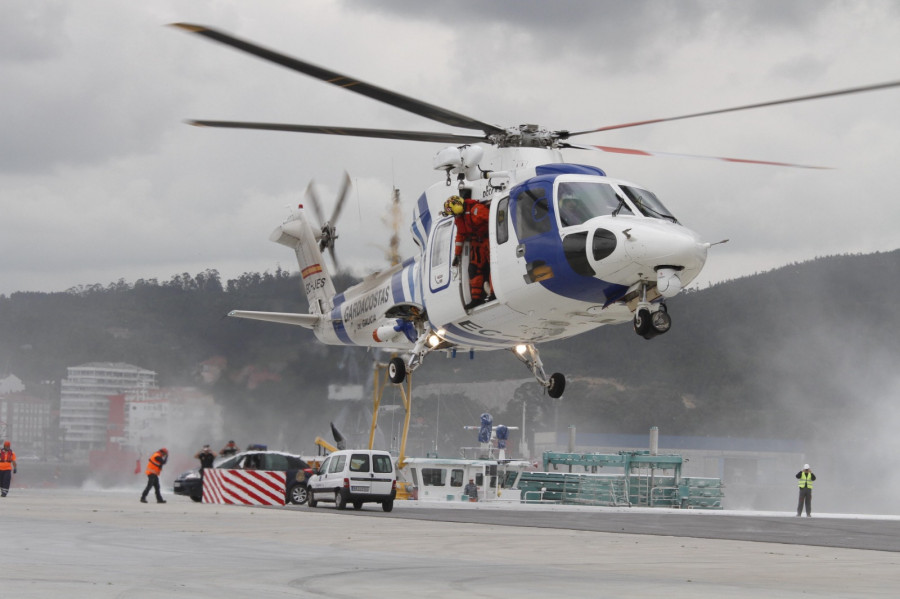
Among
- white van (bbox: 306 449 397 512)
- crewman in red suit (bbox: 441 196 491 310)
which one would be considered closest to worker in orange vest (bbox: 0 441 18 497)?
white van (bbox: 306 449 397 512)

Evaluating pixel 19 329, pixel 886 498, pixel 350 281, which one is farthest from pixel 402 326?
pixel 886 498

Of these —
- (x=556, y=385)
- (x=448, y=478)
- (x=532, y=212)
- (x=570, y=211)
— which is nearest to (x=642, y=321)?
(x=570, y=211)

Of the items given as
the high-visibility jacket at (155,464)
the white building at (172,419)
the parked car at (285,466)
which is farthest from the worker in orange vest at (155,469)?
the white building at (172,419)

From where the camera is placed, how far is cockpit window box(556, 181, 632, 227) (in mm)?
18812

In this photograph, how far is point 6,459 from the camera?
3195 cm

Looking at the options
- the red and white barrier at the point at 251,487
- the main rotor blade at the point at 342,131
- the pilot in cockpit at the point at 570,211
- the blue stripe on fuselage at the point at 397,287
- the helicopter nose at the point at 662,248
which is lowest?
the red and white barrier at the point at 251,487

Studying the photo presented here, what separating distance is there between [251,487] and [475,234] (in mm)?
13573

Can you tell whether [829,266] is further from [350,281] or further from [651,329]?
[651,329]

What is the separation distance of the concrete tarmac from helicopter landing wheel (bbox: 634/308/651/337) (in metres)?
3.55

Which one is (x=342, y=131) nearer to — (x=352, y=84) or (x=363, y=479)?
(x=352, y=84)

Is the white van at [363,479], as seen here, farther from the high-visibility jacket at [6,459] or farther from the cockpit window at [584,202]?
the cockpit window at [584,202]

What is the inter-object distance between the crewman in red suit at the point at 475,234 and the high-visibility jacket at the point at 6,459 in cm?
1722

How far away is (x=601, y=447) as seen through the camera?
82375 millimetres

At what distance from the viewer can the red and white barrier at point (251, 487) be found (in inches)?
1238
